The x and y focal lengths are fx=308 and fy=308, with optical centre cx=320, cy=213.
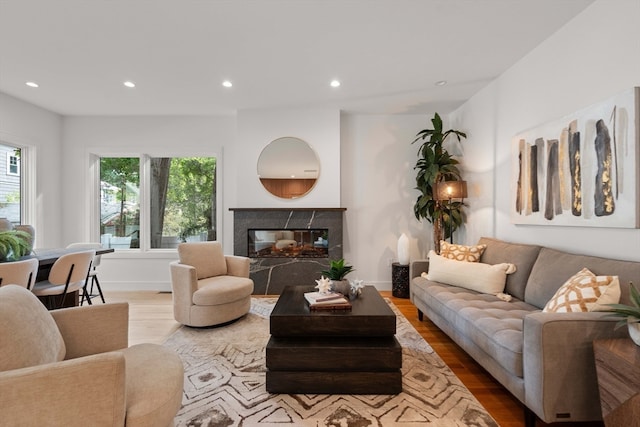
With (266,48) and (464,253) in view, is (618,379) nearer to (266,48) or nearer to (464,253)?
(464,253)

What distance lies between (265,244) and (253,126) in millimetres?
1720

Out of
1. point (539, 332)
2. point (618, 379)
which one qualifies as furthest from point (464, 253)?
point (618, 379)

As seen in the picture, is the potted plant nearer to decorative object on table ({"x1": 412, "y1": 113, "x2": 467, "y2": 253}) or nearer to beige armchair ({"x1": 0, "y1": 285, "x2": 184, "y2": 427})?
beige armchair ({"x1": 0, "y1": 285, "x2": 184, "y2": 427})

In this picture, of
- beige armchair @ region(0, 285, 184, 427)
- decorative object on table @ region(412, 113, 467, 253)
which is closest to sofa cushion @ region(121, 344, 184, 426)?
beige armchair @ region(0, 285, 184, 427)

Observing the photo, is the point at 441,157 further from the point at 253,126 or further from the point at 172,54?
the point at 172,54

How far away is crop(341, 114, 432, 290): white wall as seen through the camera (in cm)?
466

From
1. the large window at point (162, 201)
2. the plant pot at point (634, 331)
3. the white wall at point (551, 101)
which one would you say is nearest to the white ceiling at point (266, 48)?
the white wall at point (551, 101)

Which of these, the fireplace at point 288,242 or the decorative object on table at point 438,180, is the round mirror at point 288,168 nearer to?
the fireplace at point 288,242

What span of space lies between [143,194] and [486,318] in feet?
15.9

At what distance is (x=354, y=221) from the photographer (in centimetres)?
466

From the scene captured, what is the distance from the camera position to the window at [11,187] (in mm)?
3931

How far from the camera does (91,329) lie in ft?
5.20

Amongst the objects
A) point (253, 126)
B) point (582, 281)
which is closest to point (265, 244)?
point (253, 126)

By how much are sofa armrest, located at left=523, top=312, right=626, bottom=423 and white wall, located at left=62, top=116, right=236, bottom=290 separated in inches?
165
